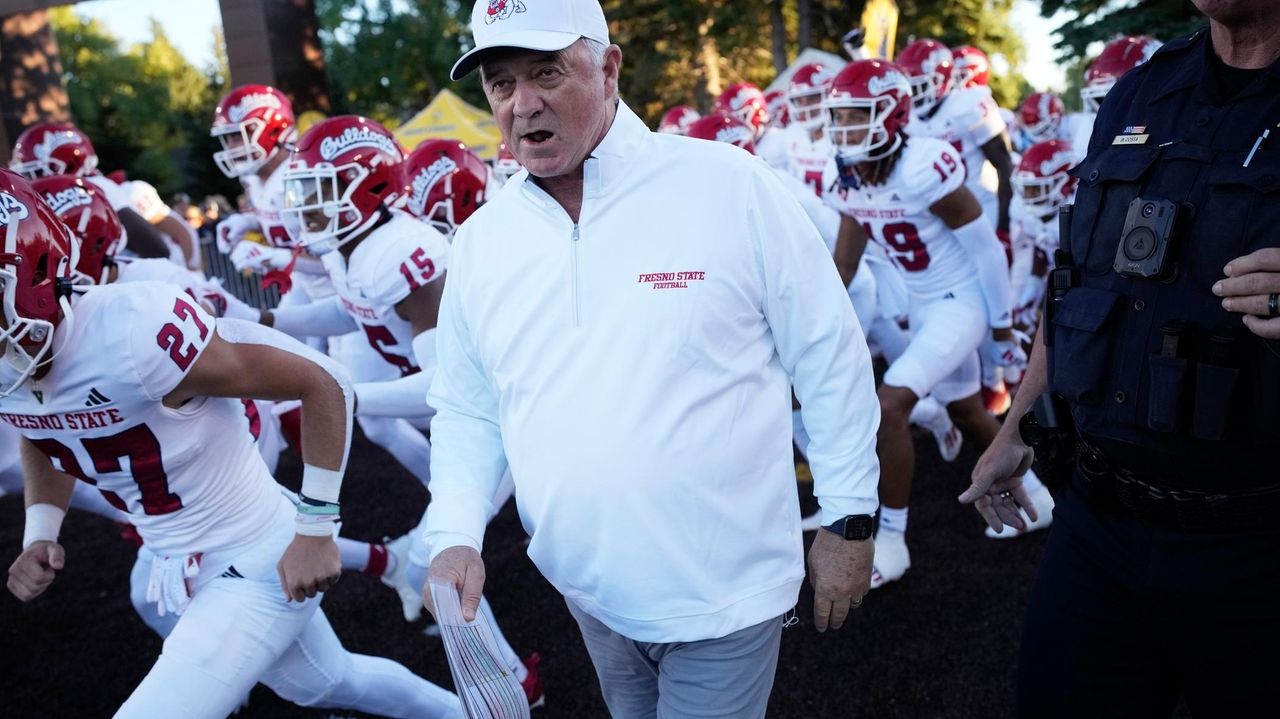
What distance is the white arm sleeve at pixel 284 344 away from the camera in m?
2.49

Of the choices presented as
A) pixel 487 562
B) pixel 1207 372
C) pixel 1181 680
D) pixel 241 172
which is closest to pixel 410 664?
pixel 487 562

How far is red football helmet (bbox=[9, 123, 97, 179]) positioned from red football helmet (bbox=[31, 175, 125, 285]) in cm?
336

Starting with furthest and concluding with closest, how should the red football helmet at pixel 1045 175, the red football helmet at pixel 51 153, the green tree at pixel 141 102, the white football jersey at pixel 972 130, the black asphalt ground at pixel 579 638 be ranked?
1. the green tree at pixel 141 102
2. the red football helmet at pixel 51 153
3. the white football jersey at pixel 972 130
4. the red football helmet at pixel 1045 175
5. the black asphalt ground at pixel 579 638

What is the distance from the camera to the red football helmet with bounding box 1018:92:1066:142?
30.7 feet

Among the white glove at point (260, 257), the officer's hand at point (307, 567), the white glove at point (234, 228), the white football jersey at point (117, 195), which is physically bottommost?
the white glove at point (234, 228)

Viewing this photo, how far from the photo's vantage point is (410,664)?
156 inches

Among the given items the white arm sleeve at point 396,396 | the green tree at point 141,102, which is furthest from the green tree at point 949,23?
the white arm sleeve at point 396,396

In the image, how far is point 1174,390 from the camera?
1.70 meters

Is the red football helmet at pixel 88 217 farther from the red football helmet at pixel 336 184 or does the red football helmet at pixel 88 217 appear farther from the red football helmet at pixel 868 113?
the red football helmet at pixel 868 113

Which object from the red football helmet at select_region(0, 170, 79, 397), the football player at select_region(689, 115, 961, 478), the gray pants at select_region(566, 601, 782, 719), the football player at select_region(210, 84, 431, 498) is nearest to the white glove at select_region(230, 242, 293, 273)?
the football player at select_region(210, 84, 431, 498)

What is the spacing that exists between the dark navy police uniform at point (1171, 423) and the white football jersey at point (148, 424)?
6.67 ft

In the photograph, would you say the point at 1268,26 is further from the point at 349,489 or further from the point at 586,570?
the point at 349,489

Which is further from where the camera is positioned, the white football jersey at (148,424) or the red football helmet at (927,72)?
the red football helmet at (927,72)

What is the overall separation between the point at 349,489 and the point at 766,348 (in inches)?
195
